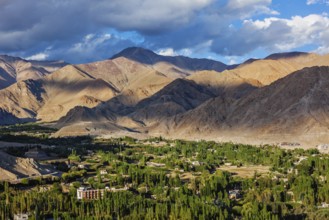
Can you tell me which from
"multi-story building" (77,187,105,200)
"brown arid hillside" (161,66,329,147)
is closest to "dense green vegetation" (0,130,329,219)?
"multi-story building" (77,187,105,200)

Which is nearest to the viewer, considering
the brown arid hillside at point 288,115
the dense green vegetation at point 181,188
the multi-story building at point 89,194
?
the dense green vegetation at point 181,188

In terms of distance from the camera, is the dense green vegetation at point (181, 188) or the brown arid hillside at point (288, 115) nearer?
the dense green vegetation at point (181, 188)

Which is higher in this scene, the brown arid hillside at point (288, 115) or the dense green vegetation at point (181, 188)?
the brown arid hillside at point (288, 115)

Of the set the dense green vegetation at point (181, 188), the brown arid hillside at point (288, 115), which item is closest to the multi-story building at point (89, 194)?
the dense green vegetation at point (181, 188)

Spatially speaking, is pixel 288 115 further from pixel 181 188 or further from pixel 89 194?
pixel 89 194

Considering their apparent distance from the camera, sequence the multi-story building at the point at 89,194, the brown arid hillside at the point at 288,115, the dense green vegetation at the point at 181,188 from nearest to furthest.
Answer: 1. the dense green vegetation at the point at 181,188
2. the multi-story building at the point at 89,194
3. the brown arid hillside at the point at 288,115

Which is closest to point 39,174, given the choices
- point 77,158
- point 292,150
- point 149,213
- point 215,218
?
point 77,158

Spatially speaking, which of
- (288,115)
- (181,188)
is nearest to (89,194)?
(181,188)

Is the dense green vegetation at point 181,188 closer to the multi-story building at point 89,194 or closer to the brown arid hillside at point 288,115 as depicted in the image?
the multi-story building at point 89,194

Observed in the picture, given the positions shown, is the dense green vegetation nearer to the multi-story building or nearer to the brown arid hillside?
the multi-story building
